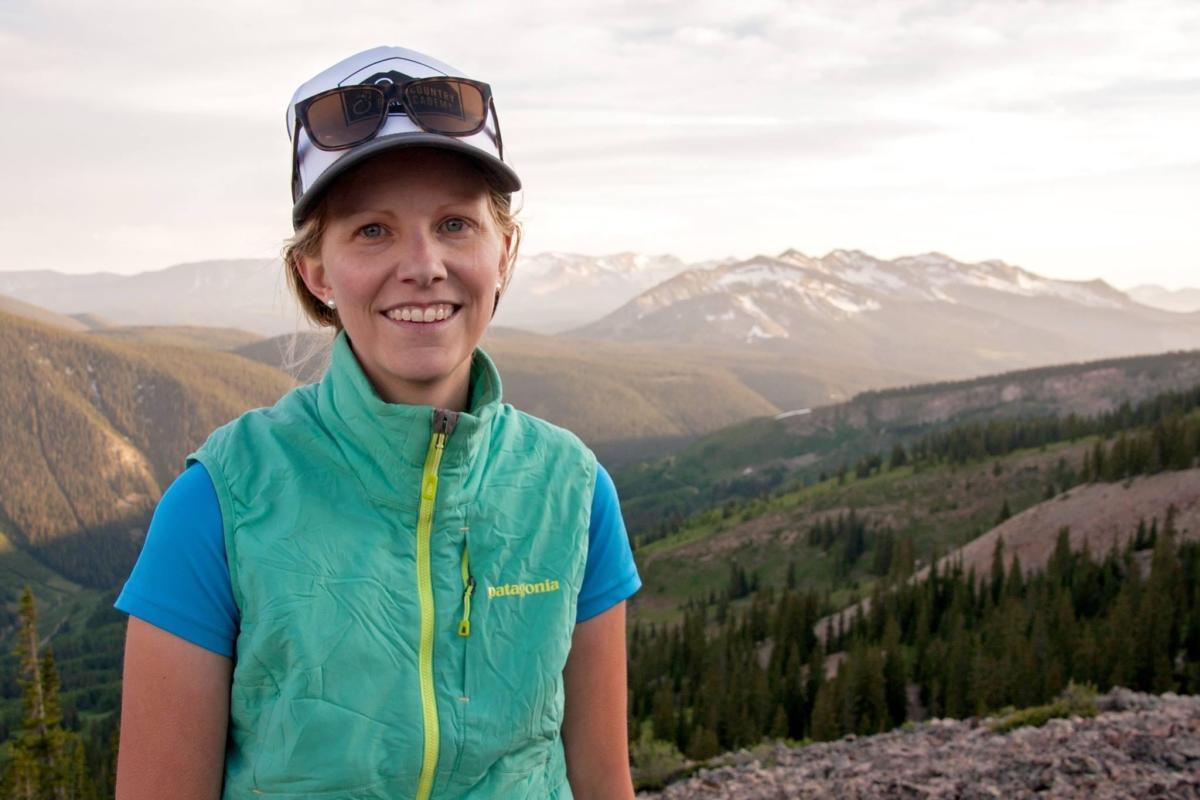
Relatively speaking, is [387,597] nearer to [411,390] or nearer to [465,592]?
[465,592]

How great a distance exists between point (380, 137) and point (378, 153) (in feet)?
0.20

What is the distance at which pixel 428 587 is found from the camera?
3.45 m

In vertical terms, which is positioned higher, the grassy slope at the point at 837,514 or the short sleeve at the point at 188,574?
the short sleeve at the point at 188,574

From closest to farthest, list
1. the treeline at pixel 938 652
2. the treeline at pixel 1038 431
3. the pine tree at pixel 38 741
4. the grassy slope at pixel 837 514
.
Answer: the pine tree at pixel 38 741
the treeline at pixel 938 652
the grassy slope at pixel 837 514
the treeline at pixel 1038 431

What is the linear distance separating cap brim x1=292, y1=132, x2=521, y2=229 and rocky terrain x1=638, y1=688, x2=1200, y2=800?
14.9 meters

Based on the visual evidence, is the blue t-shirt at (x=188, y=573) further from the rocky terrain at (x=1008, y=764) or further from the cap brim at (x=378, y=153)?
the rocky terrain at (x=1008, y=764)

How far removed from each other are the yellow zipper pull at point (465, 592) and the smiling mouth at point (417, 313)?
0.92 metres

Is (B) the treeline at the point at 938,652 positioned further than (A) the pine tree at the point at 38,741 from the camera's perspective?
Yes

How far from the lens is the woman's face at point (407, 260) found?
353cm

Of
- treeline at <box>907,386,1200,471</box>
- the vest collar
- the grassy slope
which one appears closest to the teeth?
the vest collar

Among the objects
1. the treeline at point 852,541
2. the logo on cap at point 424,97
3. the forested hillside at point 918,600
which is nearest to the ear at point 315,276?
the logo on cap at point 424,97

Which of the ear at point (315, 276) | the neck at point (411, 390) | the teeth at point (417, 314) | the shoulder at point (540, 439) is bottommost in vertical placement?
the shoulder at point (540, 439)

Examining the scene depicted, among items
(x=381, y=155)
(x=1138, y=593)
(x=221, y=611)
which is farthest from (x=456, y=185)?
(x=1138, y=593)

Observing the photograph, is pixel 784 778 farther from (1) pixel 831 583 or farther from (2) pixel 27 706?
(1) pixel 831 583
